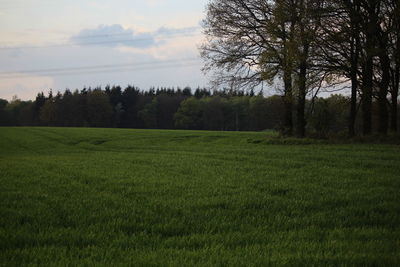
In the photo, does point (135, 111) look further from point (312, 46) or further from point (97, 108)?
point (312, 46)

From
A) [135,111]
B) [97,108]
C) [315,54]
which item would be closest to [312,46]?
[315,54]

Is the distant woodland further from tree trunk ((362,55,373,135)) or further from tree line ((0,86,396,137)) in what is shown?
tree line ((0,86,396,137))

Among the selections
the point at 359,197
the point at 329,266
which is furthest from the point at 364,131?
the point at 329,266

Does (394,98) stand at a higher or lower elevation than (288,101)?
higher

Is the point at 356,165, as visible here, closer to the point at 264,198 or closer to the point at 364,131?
→ the point at 264,198

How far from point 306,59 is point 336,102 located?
6.54m

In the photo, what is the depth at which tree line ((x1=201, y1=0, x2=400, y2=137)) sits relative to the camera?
88.2 ft

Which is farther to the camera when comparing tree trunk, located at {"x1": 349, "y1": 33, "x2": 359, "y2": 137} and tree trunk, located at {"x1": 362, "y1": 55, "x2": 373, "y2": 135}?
tree trunk, located at {"x1": 362, "y1": 55, "x2": 373, "y2": 135}

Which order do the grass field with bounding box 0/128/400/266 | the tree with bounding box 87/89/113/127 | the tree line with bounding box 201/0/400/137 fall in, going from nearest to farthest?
the grass field with bounding box 0/128/400/266 < the tree line with bounding box 201/0/400/137 < the tree with bounding box 87/89/113/127

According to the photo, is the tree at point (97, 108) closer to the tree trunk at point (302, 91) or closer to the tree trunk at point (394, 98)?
the tree trunk at point (302, 91)

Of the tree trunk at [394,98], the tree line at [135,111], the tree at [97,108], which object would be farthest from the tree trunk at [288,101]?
the tree at [97,108]

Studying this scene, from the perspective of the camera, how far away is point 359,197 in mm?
9414

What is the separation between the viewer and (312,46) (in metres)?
28.1

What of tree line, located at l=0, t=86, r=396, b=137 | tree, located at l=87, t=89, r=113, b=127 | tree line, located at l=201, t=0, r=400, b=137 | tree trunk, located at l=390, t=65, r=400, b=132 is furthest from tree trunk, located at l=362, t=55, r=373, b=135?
tree, located at l=87, t=89, r=113, b=127
